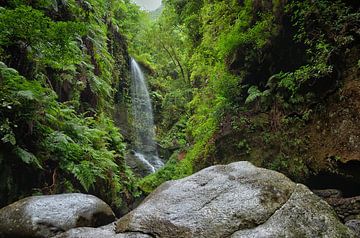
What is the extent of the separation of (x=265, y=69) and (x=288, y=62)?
0.71 metres

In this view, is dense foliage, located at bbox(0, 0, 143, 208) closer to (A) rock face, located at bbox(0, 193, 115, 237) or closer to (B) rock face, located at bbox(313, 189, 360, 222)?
(A) rock face, located at bbox(0, 193, 115, 237)

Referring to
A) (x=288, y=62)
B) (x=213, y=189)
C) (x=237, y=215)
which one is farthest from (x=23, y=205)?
(x=288, y=62)

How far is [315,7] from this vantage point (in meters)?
5.91

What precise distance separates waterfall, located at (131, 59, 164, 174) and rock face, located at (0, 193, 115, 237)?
9645mm

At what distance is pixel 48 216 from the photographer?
11.7 feet

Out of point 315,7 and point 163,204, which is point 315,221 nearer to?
point 163,204

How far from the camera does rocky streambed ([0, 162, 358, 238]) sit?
3061 millimetres

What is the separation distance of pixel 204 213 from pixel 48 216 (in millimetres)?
1817

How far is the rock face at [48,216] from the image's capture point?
3457 mm

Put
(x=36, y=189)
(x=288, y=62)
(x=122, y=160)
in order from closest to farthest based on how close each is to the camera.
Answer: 1. (x=36, y=189)
2. (x=288, y=62)
3. (x=122, y=160)

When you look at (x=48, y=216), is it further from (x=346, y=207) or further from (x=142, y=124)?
(x=142, y=124)

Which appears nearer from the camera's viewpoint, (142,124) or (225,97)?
(225,97)

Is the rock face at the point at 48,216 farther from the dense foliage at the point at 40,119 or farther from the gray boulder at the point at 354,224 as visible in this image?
the gray boulder at the point at 354,224

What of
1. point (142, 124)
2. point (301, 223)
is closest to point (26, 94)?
point (301, 223)
